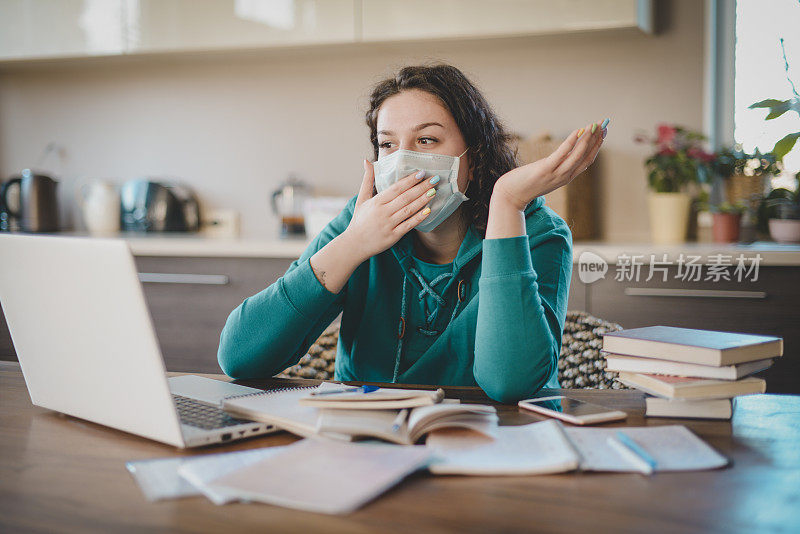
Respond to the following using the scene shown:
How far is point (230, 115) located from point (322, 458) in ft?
9.40

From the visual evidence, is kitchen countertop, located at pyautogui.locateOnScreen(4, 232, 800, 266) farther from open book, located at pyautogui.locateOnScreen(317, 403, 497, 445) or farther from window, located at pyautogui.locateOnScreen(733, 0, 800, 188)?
open book, located at pyautogui.locateOnScreen(317, 403, 497, 445)

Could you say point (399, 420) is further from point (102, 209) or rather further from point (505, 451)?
point (102, 209)

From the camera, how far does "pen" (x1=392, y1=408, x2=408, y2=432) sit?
35.9 inches

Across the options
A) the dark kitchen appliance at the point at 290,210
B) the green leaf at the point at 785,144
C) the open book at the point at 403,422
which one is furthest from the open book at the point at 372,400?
the dark kitchen appliance at the point at 290,210

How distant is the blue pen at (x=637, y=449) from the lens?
2.73ft

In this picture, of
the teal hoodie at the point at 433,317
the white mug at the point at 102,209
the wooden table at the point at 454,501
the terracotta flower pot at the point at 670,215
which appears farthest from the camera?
the white mug at the point at 102,209

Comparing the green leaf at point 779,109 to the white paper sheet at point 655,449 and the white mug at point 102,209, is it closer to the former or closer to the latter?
the white paper sheet at point 655,449

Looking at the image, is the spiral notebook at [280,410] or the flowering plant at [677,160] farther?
the flowering plant at [677,160]

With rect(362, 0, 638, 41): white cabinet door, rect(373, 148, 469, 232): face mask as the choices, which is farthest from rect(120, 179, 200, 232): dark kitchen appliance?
rect(373, 148, 469, 232): face mask

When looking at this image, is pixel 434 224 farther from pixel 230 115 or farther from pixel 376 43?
pixel 230 115

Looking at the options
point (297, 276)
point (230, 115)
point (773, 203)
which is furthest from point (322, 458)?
point (230, 115)

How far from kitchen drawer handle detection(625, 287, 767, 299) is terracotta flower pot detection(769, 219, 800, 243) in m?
0.29

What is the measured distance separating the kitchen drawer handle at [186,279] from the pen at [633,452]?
2.16m

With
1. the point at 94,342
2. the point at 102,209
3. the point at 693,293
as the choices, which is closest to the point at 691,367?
the point at 94,342
